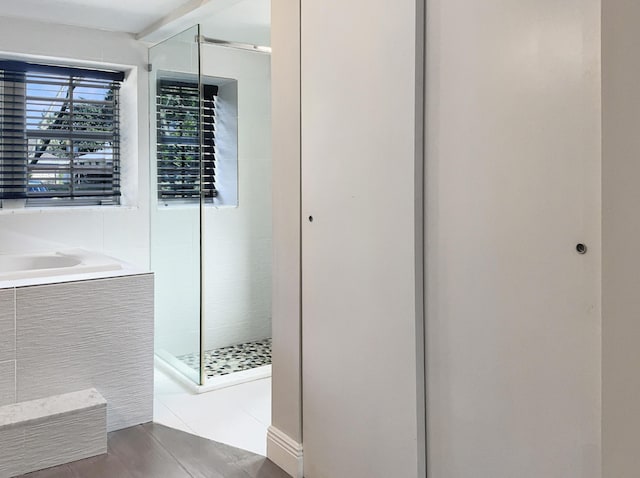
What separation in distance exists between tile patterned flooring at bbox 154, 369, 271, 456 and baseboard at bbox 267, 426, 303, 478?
106mm

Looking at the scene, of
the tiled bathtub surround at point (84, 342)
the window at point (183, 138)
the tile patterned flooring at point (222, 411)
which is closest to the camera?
the tiled bathtub surround at point (84, 342)

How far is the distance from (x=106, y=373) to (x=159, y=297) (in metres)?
0.92

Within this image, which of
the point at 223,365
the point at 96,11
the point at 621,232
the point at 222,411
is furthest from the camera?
the point at 223,365

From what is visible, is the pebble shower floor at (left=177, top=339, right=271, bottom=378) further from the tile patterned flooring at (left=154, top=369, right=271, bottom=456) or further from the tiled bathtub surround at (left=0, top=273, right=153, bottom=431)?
the tiled bathtub surround at (left=0, top=273, right=153, bottom=431)

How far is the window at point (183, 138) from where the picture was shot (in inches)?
132

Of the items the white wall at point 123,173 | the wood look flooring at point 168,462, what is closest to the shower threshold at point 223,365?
the wood look flooring at point 168,462

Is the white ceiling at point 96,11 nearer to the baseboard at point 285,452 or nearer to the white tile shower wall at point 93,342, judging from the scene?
the white tile shower wall at point 93,342

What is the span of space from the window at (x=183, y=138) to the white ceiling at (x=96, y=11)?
1.31 ft

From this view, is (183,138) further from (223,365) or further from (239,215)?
(223,365)

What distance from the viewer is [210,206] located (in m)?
3.92

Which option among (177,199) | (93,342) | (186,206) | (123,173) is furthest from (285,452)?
(123,173)

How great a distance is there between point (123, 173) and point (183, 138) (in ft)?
2.73

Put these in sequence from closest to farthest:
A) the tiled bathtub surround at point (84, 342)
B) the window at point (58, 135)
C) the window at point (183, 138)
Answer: the tiled bathtub surround at point (84, 342) < the window at point (183, 138) < the window at point (58, 135)

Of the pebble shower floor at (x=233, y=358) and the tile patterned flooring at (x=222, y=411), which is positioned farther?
the pebble shower floor at (x=233, y=358)
